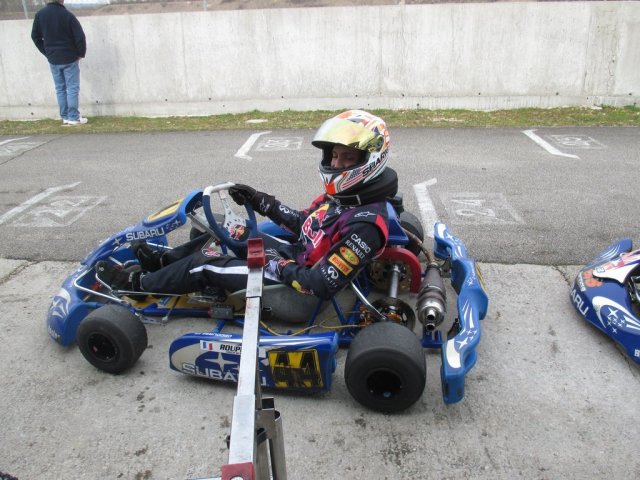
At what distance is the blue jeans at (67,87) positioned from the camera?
8.90m

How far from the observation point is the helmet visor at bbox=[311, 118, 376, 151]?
295 centimetres

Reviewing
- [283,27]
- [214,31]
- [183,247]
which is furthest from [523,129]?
[183,247]

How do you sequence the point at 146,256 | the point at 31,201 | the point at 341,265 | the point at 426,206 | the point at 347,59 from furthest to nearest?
the point at 347,59 < the point at 31,201 < the point at 426,206 < the point at 146,256 < the point at 341,265

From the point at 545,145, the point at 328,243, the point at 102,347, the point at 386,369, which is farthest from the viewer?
the point at 545,145

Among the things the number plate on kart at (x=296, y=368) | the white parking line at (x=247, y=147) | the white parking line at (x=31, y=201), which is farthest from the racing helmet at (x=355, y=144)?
the white parking line at (x=247, y=147)

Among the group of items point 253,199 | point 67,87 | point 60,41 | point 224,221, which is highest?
point 60,41

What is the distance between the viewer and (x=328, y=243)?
10.2ft

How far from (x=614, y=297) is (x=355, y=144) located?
173 centimetres

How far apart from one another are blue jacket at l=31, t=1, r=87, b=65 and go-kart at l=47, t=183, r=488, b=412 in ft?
20.6

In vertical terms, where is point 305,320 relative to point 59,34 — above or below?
below

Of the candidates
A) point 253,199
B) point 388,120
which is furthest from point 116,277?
point 388,120

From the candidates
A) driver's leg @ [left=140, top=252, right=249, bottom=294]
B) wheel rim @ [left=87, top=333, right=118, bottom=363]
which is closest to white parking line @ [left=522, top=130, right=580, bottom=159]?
driver's leg @ [left=140, top=252, right=249, bottom=294]

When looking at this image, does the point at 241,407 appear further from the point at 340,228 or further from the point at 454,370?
the point at 340,228

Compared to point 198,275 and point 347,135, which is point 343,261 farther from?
point 198,275
